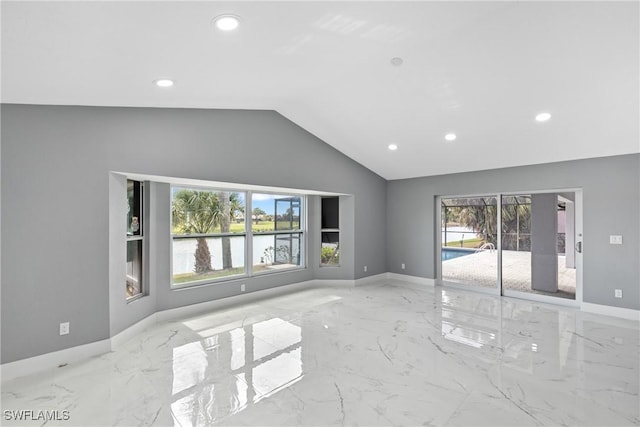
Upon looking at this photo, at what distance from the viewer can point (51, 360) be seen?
9.71 feet

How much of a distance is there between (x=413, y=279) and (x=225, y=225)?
400cm

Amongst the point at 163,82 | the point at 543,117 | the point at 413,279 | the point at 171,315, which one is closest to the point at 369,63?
the point at 163,82

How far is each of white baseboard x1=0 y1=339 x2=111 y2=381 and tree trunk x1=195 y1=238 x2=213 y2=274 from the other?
1.73 meters

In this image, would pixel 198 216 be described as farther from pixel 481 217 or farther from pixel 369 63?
pixel 481 217

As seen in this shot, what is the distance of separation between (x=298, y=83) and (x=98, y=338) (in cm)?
339

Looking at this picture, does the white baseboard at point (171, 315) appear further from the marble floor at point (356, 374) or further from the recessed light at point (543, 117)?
the recessed light at point (543, 117)

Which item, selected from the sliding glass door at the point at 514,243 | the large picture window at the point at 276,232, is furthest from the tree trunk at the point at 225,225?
the sliding glass door at the point at 514,243

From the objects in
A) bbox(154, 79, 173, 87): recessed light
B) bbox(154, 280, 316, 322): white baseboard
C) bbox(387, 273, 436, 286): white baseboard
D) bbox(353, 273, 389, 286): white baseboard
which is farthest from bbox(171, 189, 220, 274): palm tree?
bbox(387, 273, 436, 286): white baseboard

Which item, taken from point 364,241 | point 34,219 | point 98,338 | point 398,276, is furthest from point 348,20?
point 398,276

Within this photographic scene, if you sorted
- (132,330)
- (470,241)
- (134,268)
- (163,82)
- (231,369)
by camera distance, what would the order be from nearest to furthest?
(163,82) < (231,369) < (132,330) < (134,268) < (470,241)

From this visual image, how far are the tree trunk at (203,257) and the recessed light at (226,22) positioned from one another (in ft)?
11.5

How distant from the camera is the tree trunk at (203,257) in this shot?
16.0 feet

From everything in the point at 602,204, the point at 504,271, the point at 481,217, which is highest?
the point at 602,204

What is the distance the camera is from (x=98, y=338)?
322cm
